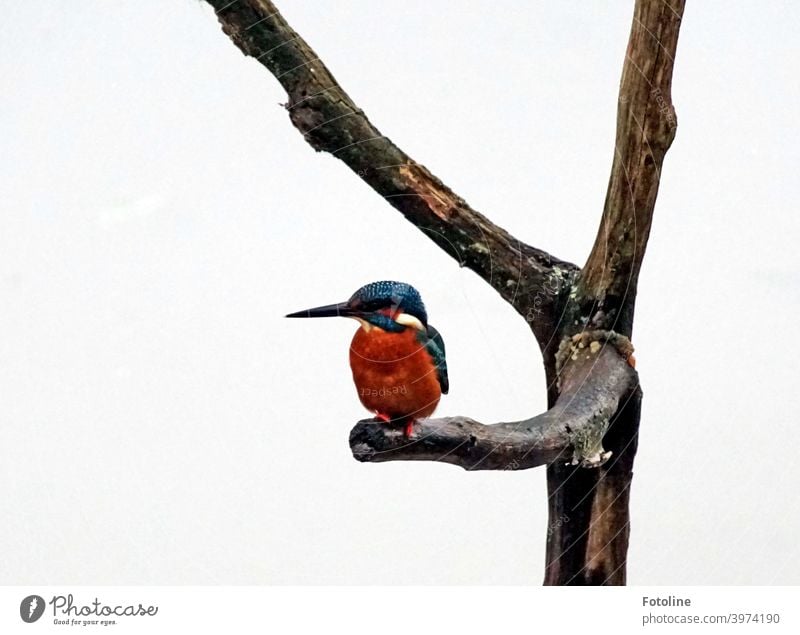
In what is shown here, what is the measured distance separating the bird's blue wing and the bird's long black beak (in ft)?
0.24

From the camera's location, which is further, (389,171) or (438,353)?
(389,171)

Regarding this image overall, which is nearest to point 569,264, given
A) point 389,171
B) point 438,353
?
point 389,171

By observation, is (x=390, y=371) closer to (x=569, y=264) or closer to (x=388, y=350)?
(x=388, y=350)

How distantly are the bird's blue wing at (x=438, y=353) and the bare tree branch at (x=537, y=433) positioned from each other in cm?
4

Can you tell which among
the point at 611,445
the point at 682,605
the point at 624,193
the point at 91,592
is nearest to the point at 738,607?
the point at 682,605

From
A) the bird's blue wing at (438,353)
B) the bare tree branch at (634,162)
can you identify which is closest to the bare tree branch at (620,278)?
the bare tree branch at (634,162)

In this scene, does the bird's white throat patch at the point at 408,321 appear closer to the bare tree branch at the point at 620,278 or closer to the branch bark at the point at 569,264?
the branch bark at the point at 569,264

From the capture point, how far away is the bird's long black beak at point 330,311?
0.81 metres

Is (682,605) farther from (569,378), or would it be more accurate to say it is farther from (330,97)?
(330,97)

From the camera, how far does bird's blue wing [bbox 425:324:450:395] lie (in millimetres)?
837

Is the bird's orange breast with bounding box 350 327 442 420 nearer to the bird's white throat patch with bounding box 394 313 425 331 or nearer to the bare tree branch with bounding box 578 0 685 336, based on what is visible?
the bird's white throat patch with bounding box 394 313 425 331

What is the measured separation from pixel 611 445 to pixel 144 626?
0.58 meters

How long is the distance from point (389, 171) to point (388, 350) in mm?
299

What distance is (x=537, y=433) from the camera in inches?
36.2
